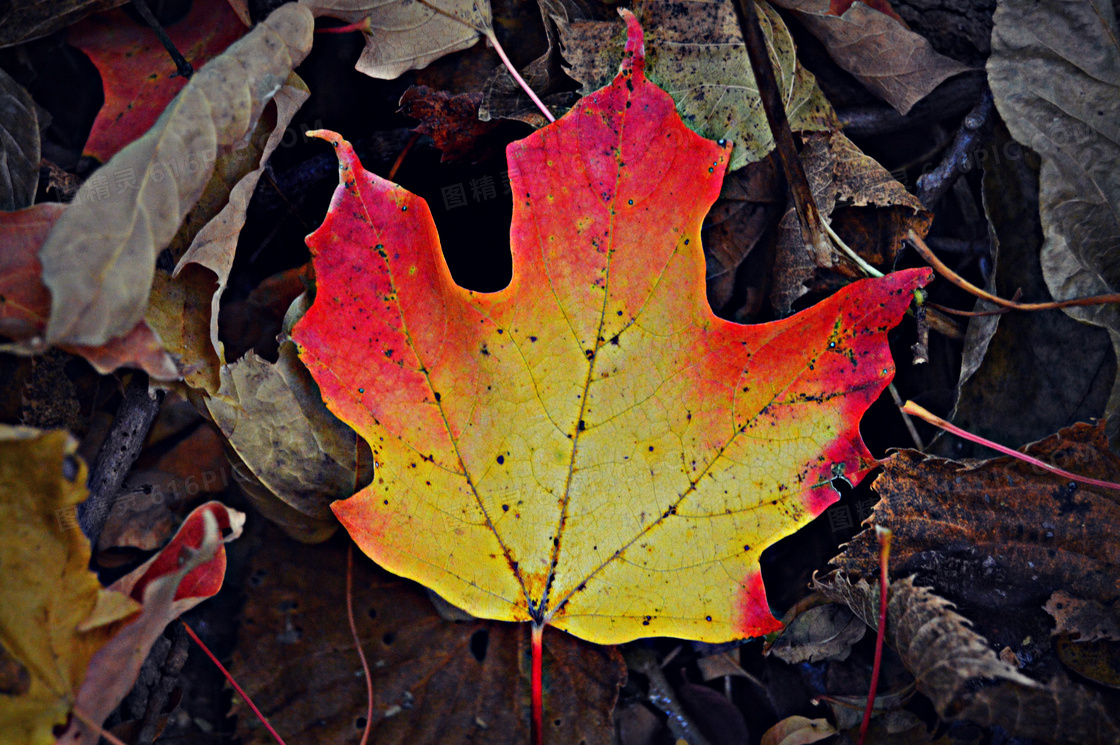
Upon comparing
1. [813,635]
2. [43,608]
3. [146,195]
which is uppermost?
[146,195]

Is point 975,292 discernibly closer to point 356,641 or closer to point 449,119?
point 449,119

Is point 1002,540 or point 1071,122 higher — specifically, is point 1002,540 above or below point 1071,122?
below

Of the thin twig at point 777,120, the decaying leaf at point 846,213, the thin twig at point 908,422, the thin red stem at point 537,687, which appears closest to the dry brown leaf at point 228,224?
the thin red stem at point 537,687

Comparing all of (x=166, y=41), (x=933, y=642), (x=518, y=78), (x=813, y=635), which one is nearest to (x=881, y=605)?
(x=933, y=642)

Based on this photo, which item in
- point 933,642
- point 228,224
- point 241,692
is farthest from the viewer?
point 241,692

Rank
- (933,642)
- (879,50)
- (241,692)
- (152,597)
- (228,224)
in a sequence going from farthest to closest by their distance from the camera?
(879,50)
(241,692)
(228,224)
(933,642)
(152,597)

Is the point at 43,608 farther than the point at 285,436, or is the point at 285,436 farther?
the point at 285,436

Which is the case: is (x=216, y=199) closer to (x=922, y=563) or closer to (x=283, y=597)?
(x=283, y=597)

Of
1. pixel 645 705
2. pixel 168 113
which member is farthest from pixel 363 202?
pixel 645 705
